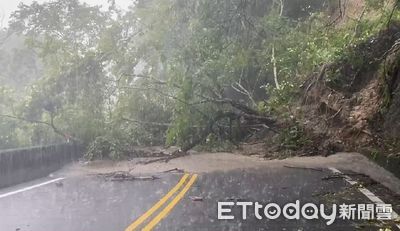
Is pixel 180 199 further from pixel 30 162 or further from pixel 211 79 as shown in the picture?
pixel 211 79

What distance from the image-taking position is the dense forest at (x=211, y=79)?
1310cm

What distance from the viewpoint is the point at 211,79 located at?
15875 mm

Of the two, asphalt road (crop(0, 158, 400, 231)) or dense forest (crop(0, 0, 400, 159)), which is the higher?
dense forest (crop(0, 0, 400, 159))

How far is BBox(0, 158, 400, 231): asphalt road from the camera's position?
5.42 metres

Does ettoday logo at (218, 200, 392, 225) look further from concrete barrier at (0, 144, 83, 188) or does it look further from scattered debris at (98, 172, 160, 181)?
concrete barrier at (0, 144, 83, 188)

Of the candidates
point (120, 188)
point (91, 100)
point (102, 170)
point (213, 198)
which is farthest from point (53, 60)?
point (213, 198)

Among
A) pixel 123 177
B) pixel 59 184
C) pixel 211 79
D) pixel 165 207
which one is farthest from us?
pixel 211 79

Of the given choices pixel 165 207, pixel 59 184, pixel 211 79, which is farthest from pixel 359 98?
pixel 59 184

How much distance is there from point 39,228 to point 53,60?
55.3 ft

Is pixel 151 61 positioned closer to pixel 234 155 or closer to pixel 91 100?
pixel 91 100

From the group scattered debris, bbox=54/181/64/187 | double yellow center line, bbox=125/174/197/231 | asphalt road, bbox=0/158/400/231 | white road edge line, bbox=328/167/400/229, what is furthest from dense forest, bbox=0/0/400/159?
double yellow center line, bbox=125/174/197/231

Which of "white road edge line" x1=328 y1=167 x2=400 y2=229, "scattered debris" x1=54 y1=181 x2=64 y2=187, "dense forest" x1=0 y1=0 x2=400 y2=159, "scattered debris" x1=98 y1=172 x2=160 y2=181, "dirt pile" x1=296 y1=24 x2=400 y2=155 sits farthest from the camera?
"dense forest" x1=0 y1=0 x2=400 y2=159

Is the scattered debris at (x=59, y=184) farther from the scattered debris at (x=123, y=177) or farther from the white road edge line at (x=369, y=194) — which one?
the white road edge line at (x=369, y=194)

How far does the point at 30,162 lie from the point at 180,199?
5437mm
